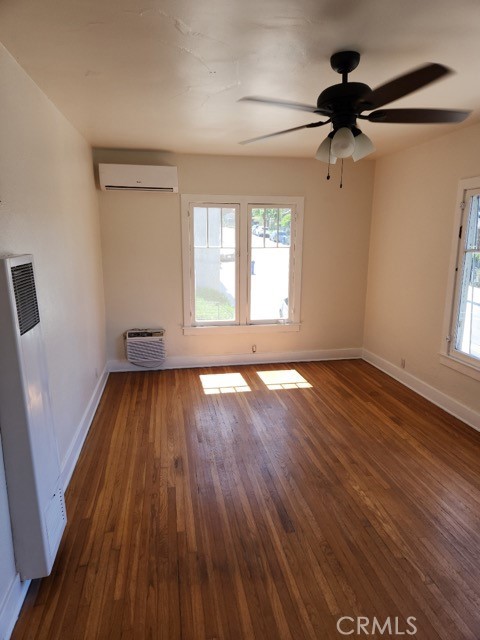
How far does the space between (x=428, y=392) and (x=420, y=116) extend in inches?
110

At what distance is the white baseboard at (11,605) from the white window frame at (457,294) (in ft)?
11.6

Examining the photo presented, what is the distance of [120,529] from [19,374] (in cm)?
112

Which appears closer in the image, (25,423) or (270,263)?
(25,423)

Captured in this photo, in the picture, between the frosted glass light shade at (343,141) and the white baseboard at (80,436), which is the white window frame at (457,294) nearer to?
the frosted glass light shade at (343,141)

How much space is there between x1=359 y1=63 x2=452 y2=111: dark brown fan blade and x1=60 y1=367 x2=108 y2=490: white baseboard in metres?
2.68

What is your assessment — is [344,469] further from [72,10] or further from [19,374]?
[72,10]

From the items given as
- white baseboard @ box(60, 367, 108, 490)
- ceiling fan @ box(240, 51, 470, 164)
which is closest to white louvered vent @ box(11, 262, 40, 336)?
white baseboard @ box(60, 367, 108, 490)

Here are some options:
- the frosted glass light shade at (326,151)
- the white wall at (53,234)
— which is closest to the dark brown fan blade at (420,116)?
the frosted glass light shade at (326,151)

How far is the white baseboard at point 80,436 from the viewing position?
2.52 meters

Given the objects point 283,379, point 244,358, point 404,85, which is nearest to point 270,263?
point 244,358

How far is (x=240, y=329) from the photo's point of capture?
4.86 meters

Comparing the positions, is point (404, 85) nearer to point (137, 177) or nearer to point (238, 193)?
point (238, 193)

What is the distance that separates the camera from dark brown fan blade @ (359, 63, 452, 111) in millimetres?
1579

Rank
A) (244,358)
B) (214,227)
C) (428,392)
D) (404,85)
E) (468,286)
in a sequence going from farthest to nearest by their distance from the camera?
(244,358) → (214,227) → (428,392) → (468,286) → (404,85)
